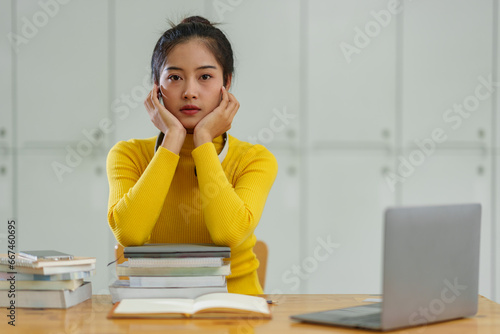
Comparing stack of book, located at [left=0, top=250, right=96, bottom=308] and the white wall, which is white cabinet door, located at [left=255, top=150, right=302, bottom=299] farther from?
stack of book, located at [left=0, top=250, right=96, bottom=308]

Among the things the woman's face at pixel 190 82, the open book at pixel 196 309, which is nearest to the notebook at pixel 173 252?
the open book at pixel 196 309

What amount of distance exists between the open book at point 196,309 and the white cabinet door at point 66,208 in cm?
192

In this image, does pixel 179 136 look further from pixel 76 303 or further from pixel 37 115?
pixel 37 115

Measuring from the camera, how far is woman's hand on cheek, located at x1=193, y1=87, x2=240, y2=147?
65.4 inches

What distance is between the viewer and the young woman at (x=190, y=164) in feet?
5.05

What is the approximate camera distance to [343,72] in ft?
10.3

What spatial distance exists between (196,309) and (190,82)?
716mm

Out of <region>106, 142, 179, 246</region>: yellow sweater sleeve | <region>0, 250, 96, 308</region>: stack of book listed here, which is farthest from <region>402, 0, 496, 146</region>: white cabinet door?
<region>0, 250, 96, 308</region>: stack of book

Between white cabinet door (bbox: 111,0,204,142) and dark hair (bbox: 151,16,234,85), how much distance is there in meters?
1.30

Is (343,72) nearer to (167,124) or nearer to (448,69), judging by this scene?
(448,69)

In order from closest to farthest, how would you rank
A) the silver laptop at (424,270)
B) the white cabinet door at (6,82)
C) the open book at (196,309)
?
the silver laptop at (424,270)
the open book at (196,309)
the white cabinet door at (6,82)

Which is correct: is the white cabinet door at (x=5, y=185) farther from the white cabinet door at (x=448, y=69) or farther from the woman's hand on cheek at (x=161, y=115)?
the white cabinet door at (x=448, y=69)

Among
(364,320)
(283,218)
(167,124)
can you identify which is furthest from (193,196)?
(283,218)

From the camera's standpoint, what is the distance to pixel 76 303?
1312 millimetres
